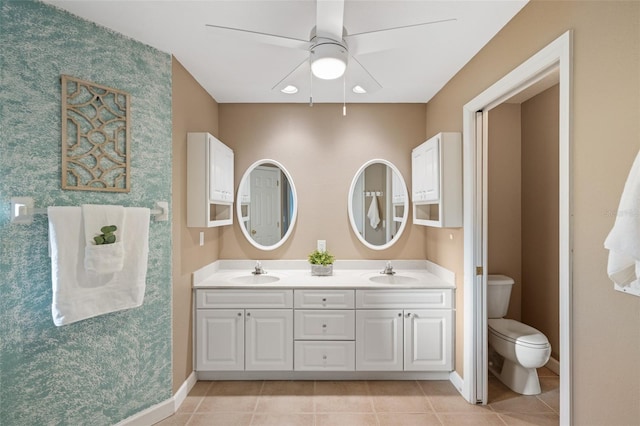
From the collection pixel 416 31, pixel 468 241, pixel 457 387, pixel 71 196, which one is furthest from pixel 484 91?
pixel 71 196

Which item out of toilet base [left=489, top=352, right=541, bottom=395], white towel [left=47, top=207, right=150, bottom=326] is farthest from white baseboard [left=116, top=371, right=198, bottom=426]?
toilet base [left=489, top=352, right=541, bottom=395]

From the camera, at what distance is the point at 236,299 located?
2.63 metres

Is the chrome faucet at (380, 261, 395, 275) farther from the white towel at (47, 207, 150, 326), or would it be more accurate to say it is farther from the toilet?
the white towel at (47, 207, 150, 326)

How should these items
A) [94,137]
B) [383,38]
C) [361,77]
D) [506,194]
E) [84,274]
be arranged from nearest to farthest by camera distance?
[383,38] < [84,274] < [94,137] < [361,77] < [506,194]

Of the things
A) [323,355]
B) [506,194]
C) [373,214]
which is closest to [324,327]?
[323,355]

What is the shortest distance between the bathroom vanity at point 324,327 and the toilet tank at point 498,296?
0.44 metres

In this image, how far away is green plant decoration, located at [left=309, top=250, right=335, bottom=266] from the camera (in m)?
3.00

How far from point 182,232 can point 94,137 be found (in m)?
0.84

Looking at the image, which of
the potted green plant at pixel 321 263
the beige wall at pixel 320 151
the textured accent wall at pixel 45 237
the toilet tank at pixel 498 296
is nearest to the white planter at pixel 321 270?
the potted green plant at pixel 321 263

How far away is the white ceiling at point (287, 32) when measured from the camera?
5.64 feet

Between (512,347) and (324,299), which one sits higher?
(324,299)

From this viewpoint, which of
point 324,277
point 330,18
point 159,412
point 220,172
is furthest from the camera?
point 324,277

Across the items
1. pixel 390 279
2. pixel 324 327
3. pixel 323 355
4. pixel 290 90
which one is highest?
pixel 290 90

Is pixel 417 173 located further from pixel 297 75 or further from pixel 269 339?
pixel 269 339
